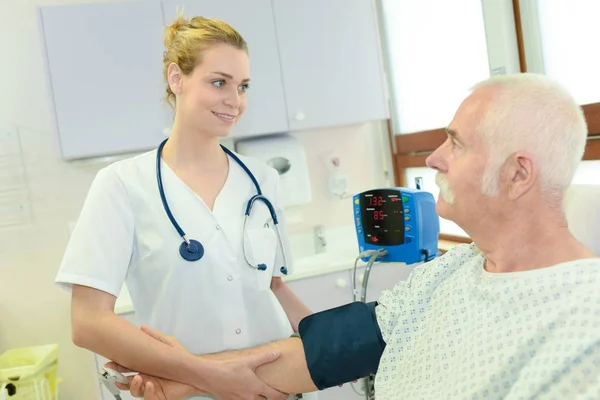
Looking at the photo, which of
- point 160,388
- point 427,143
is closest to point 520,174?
point 160,388

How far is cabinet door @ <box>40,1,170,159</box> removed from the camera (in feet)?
8.50

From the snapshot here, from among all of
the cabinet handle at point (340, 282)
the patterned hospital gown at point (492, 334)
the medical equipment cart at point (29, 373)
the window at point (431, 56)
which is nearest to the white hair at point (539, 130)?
the patterned hospital gown at point (492, 334)

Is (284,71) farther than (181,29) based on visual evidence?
Yes

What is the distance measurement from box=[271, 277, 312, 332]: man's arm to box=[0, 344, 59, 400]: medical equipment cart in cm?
133

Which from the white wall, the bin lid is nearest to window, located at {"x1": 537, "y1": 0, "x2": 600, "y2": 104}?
the white wall

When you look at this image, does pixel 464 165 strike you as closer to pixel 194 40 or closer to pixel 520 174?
pixel 520 174

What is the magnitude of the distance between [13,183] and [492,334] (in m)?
2.55

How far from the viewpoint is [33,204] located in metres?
2.95

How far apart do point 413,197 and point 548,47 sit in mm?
932

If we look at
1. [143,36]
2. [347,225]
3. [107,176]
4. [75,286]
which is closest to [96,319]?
[75,286]

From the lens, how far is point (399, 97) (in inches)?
135

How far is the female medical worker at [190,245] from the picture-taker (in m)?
1.36

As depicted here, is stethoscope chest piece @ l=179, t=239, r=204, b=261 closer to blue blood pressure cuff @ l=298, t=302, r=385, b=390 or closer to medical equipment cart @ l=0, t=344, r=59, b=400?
blue blood pressure cuff @ l=298, t=302, r=385, b=390

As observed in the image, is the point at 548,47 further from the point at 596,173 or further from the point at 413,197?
the point at 413,197
